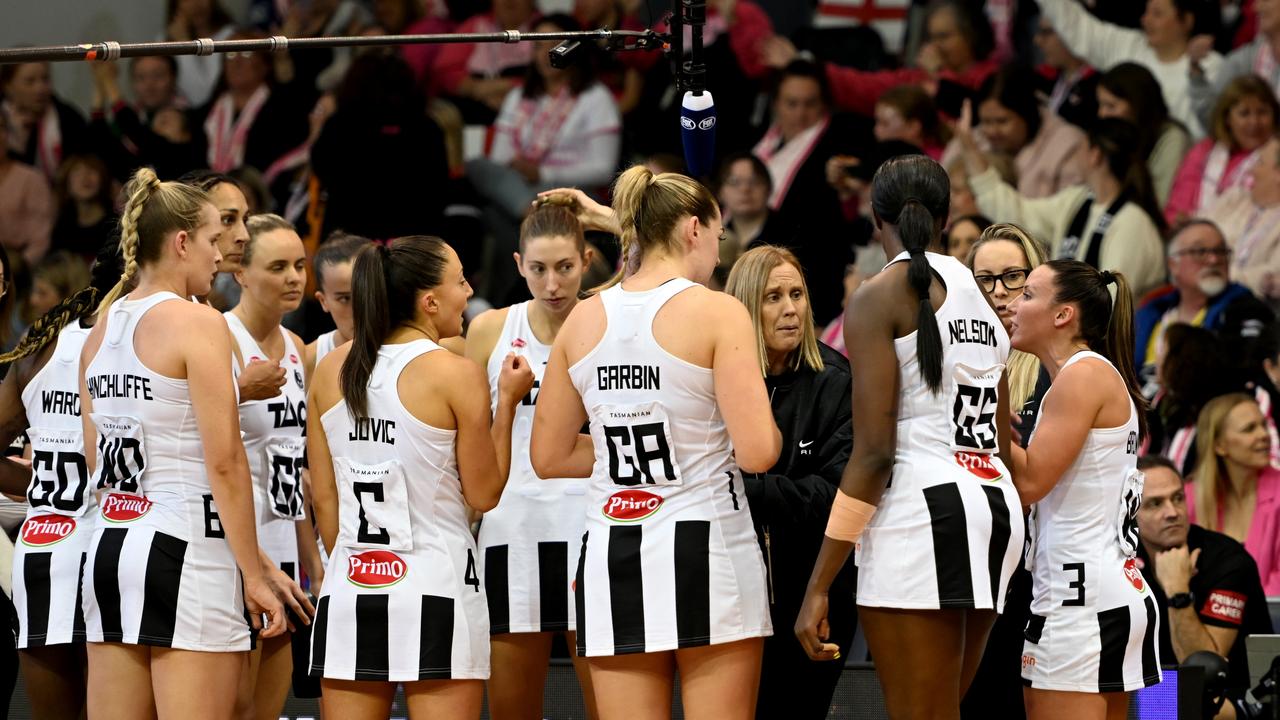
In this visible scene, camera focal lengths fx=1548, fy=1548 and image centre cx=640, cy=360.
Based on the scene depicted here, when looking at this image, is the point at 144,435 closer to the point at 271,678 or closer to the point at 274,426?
the point at 274,426

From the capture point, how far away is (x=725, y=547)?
3.59 meters

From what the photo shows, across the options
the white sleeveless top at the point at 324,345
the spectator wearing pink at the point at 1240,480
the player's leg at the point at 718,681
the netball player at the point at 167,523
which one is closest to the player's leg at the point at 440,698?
the netball player at the point at 167,523

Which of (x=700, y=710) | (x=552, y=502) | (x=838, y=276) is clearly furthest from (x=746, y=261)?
(x=838, y=276)

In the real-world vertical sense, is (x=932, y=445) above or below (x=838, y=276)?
below

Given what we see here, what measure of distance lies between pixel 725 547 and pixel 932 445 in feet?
1.76

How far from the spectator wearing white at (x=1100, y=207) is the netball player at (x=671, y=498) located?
4.35 m

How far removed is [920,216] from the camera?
3629mm

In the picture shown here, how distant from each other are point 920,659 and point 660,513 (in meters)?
0.68

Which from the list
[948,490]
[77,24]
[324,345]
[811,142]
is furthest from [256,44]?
Answer: [77,24]

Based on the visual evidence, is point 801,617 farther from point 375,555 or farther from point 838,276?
point 838,276

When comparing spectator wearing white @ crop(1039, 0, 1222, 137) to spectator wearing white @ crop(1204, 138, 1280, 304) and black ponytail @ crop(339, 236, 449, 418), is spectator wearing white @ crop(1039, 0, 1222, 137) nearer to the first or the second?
spectator wearing white @ crop(1204, 138, 1280, 304)

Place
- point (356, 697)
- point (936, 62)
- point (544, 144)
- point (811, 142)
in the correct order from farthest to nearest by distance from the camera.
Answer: point (544, 144), point (936, 62), point (811, 142), point (356, 697)

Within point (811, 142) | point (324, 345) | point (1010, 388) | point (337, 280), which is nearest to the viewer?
point (1010, 388)

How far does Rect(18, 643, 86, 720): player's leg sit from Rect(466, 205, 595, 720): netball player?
1.12m
